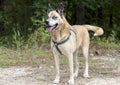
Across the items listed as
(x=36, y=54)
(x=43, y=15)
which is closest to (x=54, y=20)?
(x=36, y=54)

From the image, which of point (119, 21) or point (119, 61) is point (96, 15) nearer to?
point (119, 21)

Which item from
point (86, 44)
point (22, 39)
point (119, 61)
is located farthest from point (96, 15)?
point (86, 44)

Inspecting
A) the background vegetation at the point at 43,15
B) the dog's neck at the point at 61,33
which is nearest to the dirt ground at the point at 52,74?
the dog's neck at the point at 61,33

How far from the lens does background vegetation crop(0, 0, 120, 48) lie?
13.9 metres

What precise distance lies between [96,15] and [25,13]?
3.32 meters

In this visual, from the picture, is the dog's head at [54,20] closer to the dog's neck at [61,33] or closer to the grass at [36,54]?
the dog's neck at [61,33]

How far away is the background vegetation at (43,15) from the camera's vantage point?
13.9m

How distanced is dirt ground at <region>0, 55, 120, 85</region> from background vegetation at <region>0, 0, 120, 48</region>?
4591mm

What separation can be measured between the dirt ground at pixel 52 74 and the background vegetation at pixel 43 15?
4.59m

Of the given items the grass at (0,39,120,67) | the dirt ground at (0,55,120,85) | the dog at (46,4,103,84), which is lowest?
the grass at (0,39,120,67)

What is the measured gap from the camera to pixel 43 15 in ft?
44.7

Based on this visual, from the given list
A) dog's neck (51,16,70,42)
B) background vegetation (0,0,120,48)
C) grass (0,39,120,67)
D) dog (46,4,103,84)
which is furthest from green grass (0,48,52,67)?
background vegetation (0,0,120,48)

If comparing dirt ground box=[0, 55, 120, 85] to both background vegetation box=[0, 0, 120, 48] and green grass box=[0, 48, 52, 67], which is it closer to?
green grass box=[0, 48, 52, 67]

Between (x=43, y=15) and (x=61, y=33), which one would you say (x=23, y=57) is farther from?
(x=43, y=15)
